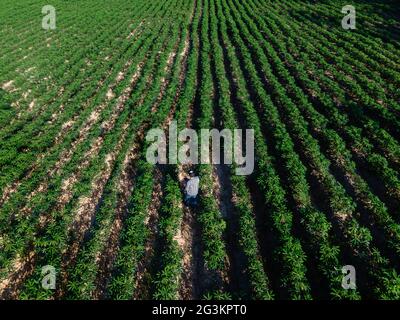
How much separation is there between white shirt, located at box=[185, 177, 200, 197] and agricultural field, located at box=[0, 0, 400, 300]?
556mm

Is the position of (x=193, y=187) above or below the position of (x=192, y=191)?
above

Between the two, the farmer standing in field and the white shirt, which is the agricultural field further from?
the white shirt

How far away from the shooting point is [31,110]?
695 inches

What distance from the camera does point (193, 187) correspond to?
38.5 ft

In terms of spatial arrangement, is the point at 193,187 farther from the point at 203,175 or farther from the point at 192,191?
the point at 203,175

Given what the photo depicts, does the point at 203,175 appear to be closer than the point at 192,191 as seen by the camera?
No

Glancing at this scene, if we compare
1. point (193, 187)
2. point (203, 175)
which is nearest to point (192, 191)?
point (193, 187)

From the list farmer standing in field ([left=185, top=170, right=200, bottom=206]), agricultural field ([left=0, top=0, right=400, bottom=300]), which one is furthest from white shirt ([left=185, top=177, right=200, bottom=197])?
agricultural field ([left=0, top=0, right=400, bottom=300])

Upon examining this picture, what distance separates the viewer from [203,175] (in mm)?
12984

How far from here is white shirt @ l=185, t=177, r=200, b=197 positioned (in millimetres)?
11664

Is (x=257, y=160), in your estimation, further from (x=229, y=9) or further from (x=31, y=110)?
(x=229, y=9)

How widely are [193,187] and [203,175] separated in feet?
4.47
